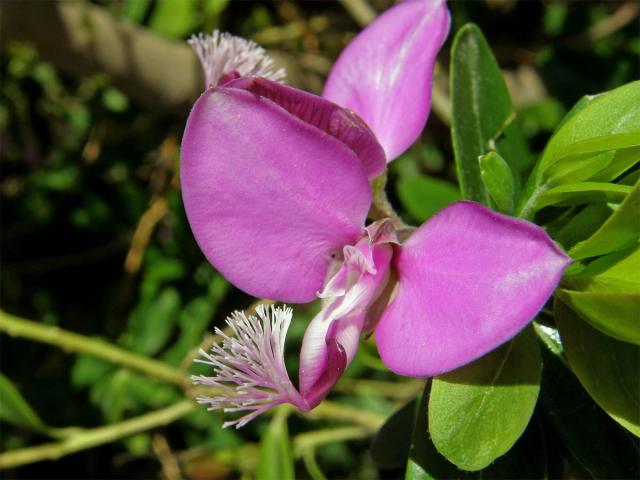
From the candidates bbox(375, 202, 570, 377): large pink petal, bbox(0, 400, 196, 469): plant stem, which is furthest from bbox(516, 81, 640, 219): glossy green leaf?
bbox(0, 400, 196, 469): plant stem

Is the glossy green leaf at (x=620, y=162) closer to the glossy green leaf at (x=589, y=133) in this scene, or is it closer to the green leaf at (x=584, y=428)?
the glossy green leaf at (x=589, y=133)

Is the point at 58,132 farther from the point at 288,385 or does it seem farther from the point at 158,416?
the point at 288,385

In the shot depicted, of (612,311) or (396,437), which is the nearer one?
(612,311)

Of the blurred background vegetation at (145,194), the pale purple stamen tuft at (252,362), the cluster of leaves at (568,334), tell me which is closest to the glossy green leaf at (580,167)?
the cluster of leaves at (568,334)

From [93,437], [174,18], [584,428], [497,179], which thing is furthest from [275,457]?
[174,18]

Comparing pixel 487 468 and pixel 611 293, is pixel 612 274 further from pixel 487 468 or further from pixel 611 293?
→ pixel 487 468
